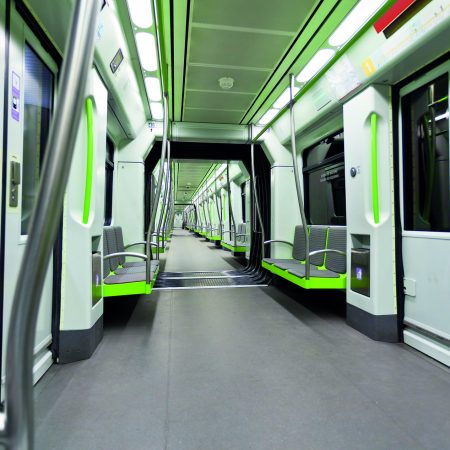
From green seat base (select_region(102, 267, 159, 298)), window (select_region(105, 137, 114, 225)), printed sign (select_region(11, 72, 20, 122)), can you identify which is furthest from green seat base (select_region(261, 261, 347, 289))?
window (select_region(105, 137, 114, 225))

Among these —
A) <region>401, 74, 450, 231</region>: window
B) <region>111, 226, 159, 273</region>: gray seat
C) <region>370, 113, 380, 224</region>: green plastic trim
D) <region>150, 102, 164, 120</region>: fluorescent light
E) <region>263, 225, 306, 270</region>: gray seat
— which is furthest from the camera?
<region>263, 225, 306, 270</region>: gray seat

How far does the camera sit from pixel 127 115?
3.81 metres

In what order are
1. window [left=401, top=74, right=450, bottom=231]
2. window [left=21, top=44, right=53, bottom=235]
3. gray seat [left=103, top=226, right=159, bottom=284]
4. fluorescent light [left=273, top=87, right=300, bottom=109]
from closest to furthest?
window [left=21, top=44, right=53, bottom=235]
window [left=401, top=74, right=450, bottom=231]
gray seat [left=103, top=226, right=159, bottom=284]
fluorescent light [left=273, top=87, right=300, bottom=109]

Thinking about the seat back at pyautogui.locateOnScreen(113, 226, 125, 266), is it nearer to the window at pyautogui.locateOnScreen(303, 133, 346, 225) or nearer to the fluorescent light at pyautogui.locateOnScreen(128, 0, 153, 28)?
the fluorescent light at pyautogui.locateOnScreen(128, 0, 153, 28)

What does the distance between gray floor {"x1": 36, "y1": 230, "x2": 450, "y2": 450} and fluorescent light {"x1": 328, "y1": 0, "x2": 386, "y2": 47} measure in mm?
2724

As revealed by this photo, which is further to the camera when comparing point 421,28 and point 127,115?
point 127,115

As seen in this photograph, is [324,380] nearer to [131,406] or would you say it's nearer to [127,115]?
[131,406]

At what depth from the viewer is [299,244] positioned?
476 cm

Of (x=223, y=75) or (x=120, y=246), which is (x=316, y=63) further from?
(x=120, y=246)

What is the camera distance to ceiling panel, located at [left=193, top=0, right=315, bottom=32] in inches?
96.0

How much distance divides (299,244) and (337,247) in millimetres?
1075

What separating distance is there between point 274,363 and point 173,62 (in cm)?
321

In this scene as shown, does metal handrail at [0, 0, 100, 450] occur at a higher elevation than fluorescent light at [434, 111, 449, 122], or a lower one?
lower

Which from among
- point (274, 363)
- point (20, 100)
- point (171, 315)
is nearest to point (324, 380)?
point (274, 363)
